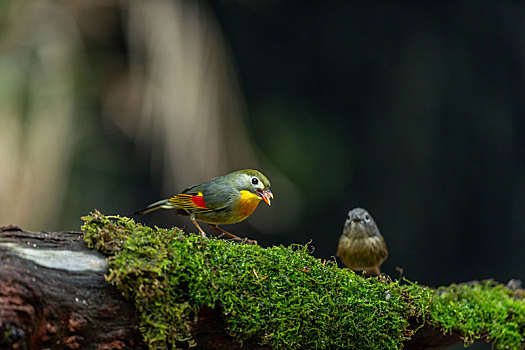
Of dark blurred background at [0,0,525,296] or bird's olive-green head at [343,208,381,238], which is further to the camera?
dark blurred background at [0,0,525,296]

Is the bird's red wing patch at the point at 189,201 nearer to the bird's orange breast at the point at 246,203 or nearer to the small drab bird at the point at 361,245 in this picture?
the bird's orange breast at the point at 246,203

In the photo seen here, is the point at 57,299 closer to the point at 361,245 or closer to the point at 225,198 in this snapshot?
the point at 225,198

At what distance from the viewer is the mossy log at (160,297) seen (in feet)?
5.81

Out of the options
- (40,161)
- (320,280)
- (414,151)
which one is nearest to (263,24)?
(414,151)

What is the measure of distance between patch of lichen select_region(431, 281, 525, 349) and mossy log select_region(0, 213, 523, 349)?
281 millimetres

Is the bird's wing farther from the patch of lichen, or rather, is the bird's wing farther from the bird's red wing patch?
the patch of lichen

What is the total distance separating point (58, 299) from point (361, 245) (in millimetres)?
2700

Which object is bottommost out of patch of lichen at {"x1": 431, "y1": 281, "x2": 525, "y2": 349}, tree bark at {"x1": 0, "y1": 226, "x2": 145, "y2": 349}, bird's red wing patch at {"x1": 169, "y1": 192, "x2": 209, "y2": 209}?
tree bark at {"x1": 0, "y1": 226, "x2": 145, "y2": 349}

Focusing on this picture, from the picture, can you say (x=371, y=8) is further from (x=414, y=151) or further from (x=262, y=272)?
(x=262, y=272)

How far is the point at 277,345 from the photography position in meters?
2.14

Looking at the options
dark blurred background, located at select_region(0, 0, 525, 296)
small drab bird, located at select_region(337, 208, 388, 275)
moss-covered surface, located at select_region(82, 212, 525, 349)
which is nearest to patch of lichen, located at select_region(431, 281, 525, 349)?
moss-covered surface, located at select_region(82, 212, 525, 349)

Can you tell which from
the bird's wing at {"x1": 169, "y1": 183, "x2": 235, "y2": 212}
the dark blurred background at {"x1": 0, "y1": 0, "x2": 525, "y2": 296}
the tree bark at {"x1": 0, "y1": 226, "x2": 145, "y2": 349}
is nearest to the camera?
the tree bark at {"x1": 0, "y1": 226, "x2": 145, "y2": 349}

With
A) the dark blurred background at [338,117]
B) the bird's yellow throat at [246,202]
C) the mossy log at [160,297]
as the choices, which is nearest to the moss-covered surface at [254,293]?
the mossy log at [160,297]

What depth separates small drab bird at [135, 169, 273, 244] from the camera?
2.76 metres
